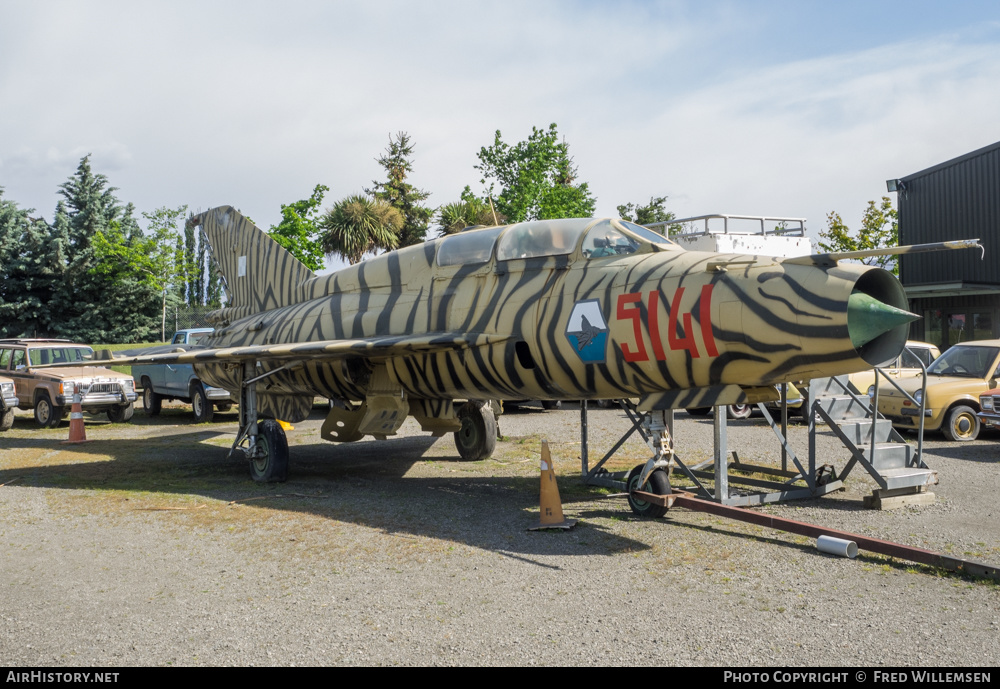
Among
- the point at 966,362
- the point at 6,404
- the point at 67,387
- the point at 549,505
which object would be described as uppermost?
the point at 966,362

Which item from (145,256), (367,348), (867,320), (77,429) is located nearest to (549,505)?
(367,348)

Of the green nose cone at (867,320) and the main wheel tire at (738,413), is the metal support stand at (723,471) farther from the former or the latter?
the main wheel tire at (738,413)

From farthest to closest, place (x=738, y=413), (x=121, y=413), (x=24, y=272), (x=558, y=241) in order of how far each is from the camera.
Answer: (x=24, y=272), (x=121, y=413), (x=738, y=413), (x=558, y=241)

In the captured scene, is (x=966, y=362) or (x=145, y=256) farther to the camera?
(x=145, y=256)

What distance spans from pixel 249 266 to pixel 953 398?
1316 cm

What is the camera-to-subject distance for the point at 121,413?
758 inches

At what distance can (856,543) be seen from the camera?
20.9 feet

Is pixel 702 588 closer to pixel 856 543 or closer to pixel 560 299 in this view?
pixel 856 543

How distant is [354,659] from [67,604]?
2432 mm

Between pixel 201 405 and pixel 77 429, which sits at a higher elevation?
pixel 201 405

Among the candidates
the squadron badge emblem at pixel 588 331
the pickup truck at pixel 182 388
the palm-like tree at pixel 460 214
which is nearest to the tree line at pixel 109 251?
the palm-like tree at pixel 460 214

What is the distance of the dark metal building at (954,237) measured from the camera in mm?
25688

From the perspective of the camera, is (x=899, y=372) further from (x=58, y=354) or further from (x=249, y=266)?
(x=58, y=354)

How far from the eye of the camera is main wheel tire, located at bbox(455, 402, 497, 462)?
40.8 ft
